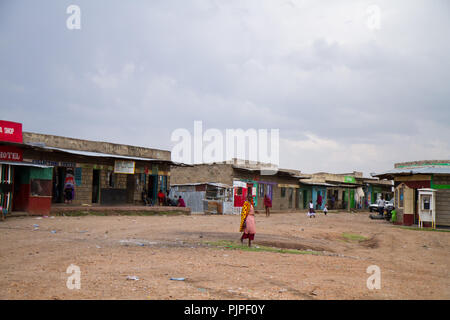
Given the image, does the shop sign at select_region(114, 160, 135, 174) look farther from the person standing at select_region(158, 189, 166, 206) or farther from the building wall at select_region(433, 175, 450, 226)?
the building wall at select_region(433, 175, 450, 226)

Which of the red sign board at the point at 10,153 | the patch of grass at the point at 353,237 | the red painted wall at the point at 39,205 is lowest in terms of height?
the patch of grass at the point at 353,237

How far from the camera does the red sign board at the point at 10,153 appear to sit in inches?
824

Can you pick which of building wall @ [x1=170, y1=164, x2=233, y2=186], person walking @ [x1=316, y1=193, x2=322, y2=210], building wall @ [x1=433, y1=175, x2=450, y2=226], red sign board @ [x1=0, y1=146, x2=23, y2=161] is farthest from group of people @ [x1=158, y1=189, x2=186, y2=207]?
person walking @ [x1=316, y1=193, x2=322, y2=210]

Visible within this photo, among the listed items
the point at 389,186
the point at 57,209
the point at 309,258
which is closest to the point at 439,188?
the point at 309,258

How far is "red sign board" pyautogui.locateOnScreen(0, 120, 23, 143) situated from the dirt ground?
7.49 meters

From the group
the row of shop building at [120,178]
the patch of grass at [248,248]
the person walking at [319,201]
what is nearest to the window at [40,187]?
the row of shop building at [120,178]

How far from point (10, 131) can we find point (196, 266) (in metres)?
17.1

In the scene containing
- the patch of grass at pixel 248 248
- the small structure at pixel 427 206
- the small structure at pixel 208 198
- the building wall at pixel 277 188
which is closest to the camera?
the patch of grass at pixel 248 248

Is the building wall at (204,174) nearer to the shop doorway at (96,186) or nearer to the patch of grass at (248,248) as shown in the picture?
the shop doorway at (96,186)

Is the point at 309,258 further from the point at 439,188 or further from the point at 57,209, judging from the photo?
the point at 439,188

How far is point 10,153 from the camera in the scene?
843 inches

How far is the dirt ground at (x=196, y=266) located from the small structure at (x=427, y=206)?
770 cm

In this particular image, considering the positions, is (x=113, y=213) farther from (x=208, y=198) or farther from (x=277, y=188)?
(x=277, y=188)

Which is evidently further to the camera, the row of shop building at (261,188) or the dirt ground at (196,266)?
the row of shop building at (261,188)
